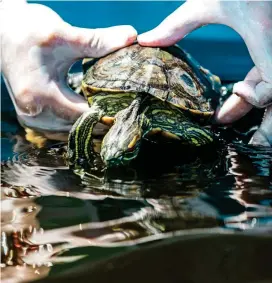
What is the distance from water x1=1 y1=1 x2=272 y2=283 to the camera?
2.55ft

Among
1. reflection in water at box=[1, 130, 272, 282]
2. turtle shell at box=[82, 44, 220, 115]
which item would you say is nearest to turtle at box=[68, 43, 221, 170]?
turtle shell at box=[82, 44, 220, 115]

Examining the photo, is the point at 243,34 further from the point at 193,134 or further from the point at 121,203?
the point at 121,203

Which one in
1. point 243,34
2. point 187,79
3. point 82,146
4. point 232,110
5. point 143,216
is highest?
point 243,34

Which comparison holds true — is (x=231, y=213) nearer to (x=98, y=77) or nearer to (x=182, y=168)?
(x=182, y=168)

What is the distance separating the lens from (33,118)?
1.70 m

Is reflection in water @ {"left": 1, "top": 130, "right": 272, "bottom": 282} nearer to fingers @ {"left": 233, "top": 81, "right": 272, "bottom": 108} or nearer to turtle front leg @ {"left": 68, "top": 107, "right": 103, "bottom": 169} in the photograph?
turtle front leg @ {"left": 68, "top": 107, "right": 103, "bottom": 169}

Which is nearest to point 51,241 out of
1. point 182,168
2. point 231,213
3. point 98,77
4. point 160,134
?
point 231,213

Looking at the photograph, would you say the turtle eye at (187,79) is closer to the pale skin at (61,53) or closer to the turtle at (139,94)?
the turtle at (139,94)

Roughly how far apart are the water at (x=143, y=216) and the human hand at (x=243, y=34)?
12cm

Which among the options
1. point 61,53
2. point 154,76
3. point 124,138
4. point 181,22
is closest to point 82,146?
point 124,138

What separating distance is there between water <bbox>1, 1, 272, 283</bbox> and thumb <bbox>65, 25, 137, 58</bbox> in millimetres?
359

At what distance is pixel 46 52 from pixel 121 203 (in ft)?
2.64

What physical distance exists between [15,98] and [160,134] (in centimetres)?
60

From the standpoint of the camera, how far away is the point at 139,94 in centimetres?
145
